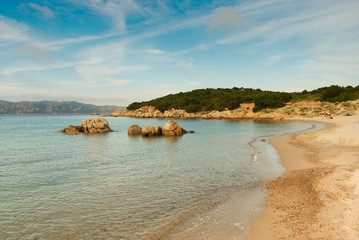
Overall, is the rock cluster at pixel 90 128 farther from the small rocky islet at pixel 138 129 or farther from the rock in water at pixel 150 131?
the rock in water at pixel 150 131

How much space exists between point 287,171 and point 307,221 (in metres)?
8.00

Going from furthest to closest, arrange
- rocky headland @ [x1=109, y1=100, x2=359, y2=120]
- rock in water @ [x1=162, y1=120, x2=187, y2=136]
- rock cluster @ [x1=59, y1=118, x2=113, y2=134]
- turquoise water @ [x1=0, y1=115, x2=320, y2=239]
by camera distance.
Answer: rocky headland @ [x1=109, y1=100, x2=359, y2=120] < rock cluster @ [x1=59, y1=118, x2=113, y2=134] < rock in water @ [x1=162, y1=120, x2=187, y2=136] < turquoise water @ [x1=0, y1=115, x2=320, y2=239]

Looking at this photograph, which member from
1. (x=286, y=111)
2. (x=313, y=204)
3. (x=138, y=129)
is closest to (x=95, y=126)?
(x=138, y=129)

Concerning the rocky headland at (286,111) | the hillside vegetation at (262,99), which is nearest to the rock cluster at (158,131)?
the rocky headland at (286,111)

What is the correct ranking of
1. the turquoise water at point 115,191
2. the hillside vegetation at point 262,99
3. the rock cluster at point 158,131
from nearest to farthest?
1. the turquoise water at point 115,191
2. the rock cluster at point 158,131
3. the hillside vegetation at point 262,99

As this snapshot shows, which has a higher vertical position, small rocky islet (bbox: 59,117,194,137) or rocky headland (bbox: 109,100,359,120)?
rocky headland (bbox: 109,100,359,120)

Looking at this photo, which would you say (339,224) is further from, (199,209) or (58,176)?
(58,176)

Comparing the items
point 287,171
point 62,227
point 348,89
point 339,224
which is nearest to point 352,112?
point 348,89

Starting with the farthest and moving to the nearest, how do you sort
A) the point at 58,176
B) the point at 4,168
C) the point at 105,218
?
the point at 4,168
the point at 58,176
the point at 105,218

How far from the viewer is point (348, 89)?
90.4 metres

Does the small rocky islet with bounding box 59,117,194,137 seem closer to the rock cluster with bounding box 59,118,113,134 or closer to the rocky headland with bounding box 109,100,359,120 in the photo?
the rock cluster with bounding box 59,118,113,134

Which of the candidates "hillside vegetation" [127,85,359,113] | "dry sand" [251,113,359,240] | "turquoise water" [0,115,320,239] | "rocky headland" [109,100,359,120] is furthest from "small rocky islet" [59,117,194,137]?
"hillside vegetation" [127,85,359,113]

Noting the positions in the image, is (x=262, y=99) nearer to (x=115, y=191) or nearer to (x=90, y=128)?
(x=90, y=128)

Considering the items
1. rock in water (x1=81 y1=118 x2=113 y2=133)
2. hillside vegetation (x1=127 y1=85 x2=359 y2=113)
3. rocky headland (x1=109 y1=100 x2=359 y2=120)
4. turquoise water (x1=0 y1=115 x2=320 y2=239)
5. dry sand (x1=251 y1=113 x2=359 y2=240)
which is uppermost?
hillside vegetation (x1=127 y1=85 x2=359 y2=113)
